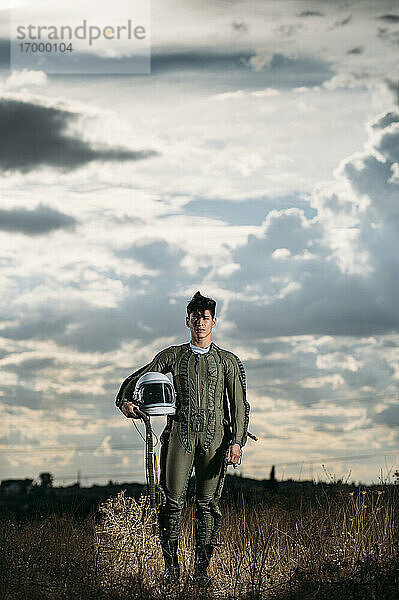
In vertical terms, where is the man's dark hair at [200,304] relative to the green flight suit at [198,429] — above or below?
above

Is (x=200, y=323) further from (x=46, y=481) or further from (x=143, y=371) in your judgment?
(x=46, y=481)

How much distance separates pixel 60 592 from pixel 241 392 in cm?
258

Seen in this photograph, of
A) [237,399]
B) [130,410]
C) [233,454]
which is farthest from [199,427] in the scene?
[130,410]

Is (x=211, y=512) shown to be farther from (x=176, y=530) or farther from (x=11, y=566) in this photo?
(x=11, y=566)

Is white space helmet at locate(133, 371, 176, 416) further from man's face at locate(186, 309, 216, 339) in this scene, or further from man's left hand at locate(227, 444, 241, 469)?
man's left hand at locate(227, 444, 241, 469)

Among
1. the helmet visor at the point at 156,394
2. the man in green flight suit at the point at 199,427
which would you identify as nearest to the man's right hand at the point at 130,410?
the man in green flight suit at the point at 199,427

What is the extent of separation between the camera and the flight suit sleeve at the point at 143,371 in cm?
964

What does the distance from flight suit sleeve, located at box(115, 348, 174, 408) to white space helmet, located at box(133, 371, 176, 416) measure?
143mm

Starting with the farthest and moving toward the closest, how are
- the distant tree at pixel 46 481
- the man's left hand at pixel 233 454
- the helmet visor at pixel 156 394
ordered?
the distant tree at pixel 46 481 → the man's left hand at pixel 233 454 → the helmet visor at pixel 156 394

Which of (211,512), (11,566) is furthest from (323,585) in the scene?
(11,566)

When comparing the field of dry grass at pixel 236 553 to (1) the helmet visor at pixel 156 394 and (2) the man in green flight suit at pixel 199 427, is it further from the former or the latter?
(1) the helmet visor at pixel 156 394

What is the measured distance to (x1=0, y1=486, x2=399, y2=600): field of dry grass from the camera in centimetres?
927

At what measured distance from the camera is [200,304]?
9.63 metres

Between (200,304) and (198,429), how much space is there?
120 centimetres
